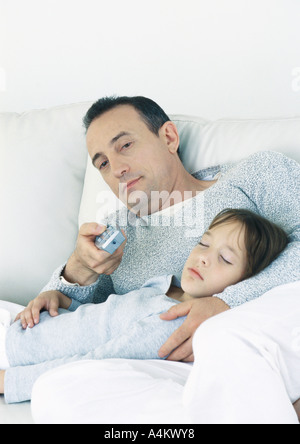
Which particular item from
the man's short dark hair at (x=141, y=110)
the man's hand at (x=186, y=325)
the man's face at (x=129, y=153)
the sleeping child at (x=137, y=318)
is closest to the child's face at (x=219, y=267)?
the sleeping child at (x=137, y=318)

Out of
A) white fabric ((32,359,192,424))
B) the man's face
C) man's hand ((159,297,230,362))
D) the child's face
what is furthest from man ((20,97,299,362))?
white fabric ((32,359,192,424))

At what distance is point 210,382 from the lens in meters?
0.86

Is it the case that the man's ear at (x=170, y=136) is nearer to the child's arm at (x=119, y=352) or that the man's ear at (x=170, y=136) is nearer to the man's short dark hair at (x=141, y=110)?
the man's short dark hair at (x=141, y=110)

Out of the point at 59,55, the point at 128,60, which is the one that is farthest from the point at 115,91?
the point at 59,55

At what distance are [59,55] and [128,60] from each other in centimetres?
26

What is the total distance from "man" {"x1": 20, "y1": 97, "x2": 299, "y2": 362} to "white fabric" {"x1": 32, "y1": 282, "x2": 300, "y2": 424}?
0.31 metres

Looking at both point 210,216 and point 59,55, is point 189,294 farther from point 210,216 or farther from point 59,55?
point 59,55

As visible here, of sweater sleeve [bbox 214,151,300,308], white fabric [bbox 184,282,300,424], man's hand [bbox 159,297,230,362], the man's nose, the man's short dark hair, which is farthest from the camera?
the man's short dark hair

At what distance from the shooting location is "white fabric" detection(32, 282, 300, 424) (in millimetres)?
837

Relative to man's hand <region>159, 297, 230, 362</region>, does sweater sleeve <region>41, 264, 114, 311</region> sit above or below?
below

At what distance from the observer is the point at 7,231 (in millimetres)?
1667

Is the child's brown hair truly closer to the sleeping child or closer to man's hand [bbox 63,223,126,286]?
the sleeping child

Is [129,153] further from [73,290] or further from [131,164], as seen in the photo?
[73,290]

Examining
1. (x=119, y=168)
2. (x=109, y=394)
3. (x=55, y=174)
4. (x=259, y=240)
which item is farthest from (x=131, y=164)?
(x=109, y=394)
